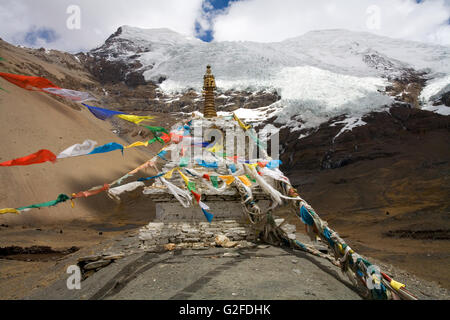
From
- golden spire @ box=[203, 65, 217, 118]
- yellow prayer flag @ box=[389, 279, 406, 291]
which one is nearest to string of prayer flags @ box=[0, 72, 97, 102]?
yellow prayer flag @ box=[389, 279, 406, 291]

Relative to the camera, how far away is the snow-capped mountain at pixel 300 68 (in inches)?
1802

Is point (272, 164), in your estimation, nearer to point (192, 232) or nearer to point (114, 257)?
point (192, 232)

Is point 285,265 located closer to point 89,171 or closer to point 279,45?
point 89,171

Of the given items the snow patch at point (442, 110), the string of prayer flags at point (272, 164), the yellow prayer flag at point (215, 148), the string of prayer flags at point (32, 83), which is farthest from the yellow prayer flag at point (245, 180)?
the snow patch at point (442, 110)

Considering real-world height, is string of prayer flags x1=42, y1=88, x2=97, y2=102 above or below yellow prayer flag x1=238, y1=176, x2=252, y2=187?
above

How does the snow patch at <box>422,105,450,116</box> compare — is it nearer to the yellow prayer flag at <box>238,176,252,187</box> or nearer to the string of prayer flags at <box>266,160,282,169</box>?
the string of prayer flags at <box>266,160,282,169</box>

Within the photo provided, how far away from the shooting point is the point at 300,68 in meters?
62.6

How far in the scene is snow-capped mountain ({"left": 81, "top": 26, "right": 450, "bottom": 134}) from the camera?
1802 inches

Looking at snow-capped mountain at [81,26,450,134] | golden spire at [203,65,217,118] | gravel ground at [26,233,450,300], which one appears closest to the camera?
gravel ground at [26,233,450,300]

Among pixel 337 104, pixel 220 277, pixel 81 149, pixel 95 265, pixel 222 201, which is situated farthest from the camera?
pixel 337 104

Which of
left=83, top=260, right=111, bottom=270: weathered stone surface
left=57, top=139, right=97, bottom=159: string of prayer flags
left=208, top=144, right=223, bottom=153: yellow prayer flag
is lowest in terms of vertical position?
left=83, top=260, right=111, bottom=270: weathered stone surface

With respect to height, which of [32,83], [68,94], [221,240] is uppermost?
[32,83]

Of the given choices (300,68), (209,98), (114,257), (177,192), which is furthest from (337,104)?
(114,257)
